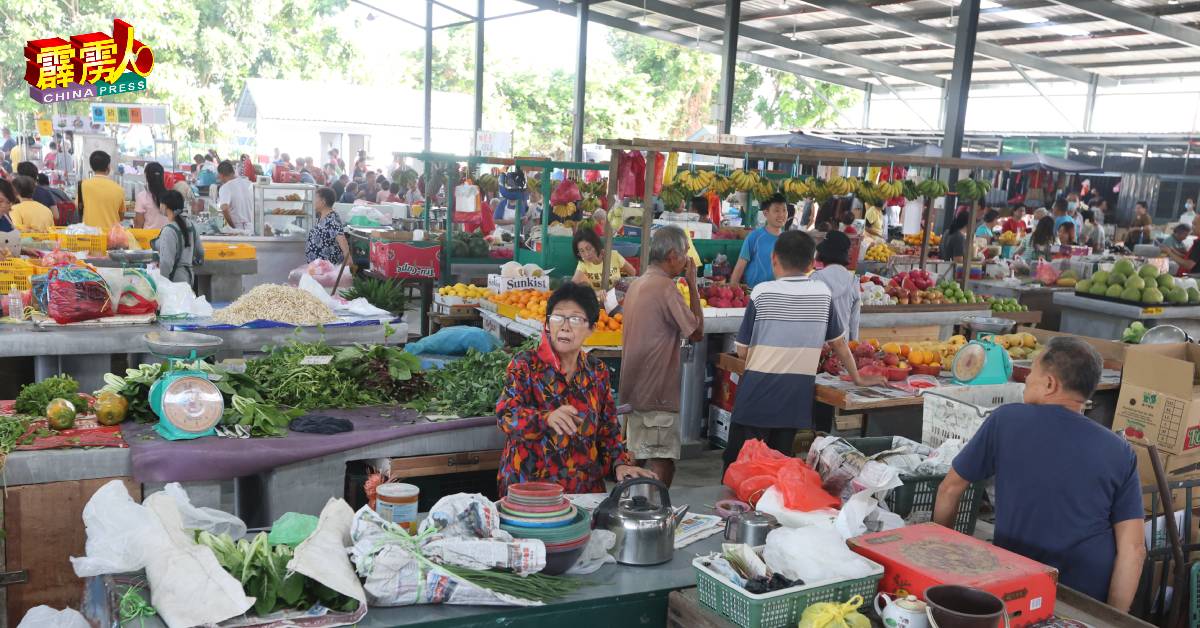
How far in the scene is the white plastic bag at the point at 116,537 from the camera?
2297 mm

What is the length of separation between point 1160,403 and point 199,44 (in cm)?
2952

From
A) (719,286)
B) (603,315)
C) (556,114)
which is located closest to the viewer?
(603,315)

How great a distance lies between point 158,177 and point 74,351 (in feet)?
11.9

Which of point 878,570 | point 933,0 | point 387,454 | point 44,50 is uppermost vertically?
point 933,0

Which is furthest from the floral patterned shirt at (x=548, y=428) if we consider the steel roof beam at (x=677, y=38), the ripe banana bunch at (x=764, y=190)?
the steel roof beam at (x=677, y=38)

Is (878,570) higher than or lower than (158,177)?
lower

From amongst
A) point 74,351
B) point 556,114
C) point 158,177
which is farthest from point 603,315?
point 556,114

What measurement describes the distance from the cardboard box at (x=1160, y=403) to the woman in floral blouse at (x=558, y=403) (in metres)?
2.73

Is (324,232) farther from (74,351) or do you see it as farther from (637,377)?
(637,377)

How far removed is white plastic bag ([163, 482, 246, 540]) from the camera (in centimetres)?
263

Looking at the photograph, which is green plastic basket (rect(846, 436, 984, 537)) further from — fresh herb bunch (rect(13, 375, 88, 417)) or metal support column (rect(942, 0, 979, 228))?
metal support column (rect(942, 0, 979, 228))

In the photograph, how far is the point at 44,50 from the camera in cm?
1255

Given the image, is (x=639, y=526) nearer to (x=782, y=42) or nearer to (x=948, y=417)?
(x=948, y=417)

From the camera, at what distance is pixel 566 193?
9.27 m
